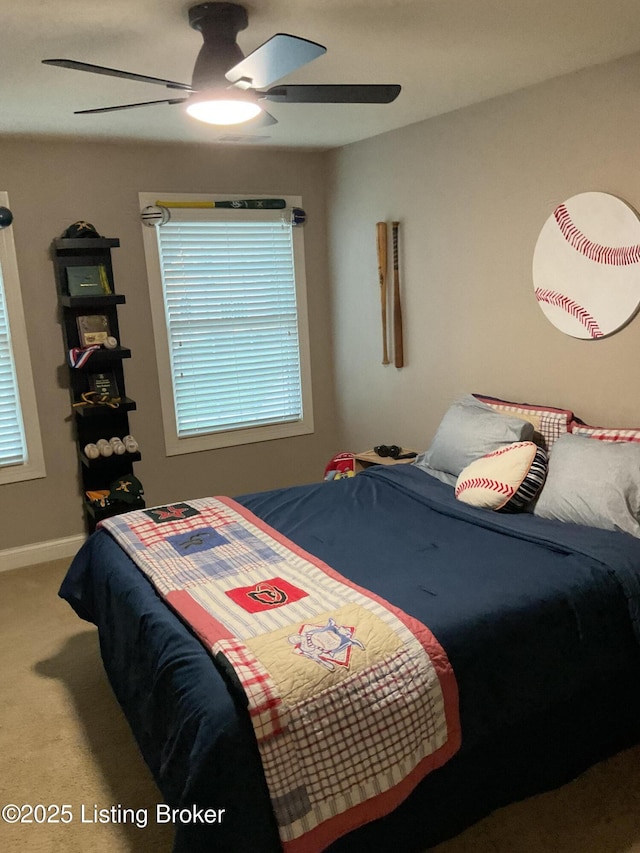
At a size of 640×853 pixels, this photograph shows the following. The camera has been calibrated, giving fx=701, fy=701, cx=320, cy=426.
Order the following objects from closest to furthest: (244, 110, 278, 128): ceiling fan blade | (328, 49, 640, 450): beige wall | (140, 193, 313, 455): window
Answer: (244, 110, 278, 128): ceiling fan blade, (328, 49, 640, 450): beige wall, (140, 193, 313, 455): window

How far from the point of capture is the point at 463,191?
3.74m

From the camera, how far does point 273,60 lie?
2.00 meters

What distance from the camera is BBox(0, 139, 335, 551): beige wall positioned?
3.99 m

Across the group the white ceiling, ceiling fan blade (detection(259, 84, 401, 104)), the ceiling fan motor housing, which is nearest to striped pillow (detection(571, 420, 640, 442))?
the white ceiling

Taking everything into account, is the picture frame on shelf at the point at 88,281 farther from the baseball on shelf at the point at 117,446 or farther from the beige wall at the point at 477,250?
the beige wall at the point at 477,250

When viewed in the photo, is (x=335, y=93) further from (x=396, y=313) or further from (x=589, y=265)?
(x=396, y=313)

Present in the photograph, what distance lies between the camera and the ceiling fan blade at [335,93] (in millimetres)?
2252

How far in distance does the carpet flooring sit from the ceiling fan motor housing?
7.59 ft

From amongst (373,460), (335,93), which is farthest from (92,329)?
(335,93)

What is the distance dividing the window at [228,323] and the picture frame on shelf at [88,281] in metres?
0.39

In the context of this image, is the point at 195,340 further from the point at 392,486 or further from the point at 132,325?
the point at 392,486

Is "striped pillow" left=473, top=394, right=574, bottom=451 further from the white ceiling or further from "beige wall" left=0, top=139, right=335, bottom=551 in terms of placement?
"beige wall" left=0, top=139, right=335, bottom=551

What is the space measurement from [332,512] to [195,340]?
1989 mm

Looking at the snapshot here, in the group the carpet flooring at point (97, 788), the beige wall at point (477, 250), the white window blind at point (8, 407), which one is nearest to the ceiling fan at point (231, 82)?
the beige wall at point (477, 250)
